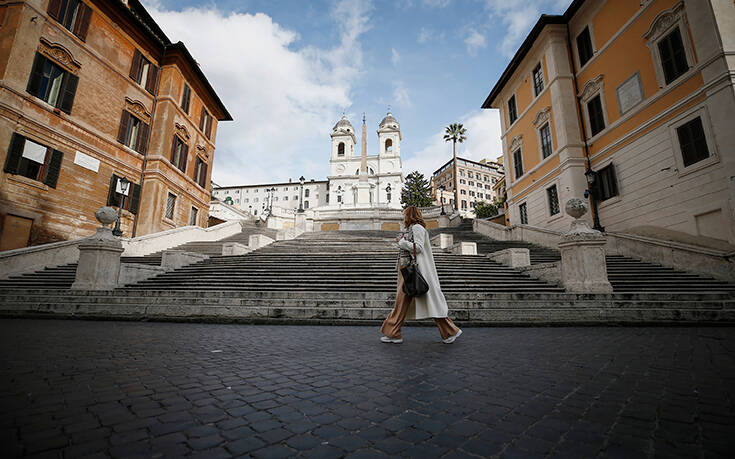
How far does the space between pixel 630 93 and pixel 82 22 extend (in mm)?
26713

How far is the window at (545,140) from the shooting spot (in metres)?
18.4

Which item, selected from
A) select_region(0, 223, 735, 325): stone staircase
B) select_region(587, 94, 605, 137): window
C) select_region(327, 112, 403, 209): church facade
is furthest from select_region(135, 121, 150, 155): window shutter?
select_region(327, 112, 403, 209): church facade

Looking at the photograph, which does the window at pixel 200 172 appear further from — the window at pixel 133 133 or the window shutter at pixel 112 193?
the window shutter at pixel 112 193

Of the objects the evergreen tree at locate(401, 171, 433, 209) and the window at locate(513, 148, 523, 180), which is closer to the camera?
the window at locate(513, 148, 523, 180)

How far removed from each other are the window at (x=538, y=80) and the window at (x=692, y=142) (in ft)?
29.6

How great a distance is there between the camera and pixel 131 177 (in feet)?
60.1

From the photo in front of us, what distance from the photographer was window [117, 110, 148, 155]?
59.8ft

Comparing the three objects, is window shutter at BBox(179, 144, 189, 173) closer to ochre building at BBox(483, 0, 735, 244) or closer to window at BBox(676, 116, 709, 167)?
ochre building at BBox(483, 0, 735, 244)

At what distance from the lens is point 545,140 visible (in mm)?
18844

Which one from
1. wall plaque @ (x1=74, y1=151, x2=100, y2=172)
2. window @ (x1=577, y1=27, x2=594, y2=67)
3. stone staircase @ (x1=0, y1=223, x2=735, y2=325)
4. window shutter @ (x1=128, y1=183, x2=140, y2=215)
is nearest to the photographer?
stone staircase @ (x1=0, y1=223, x2=735, y2=325)

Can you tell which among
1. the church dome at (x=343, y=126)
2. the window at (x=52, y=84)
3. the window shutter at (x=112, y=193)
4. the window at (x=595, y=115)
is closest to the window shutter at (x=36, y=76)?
the window at (x=52, y=84)

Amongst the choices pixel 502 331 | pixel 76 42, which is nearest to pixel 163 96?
pixel 76 42

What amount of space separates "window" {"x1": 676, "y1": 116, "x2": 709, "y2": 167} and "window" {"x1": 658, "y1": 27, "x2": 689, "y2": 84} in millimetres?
2127

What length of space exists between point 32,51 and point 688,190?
26801 millimetres
